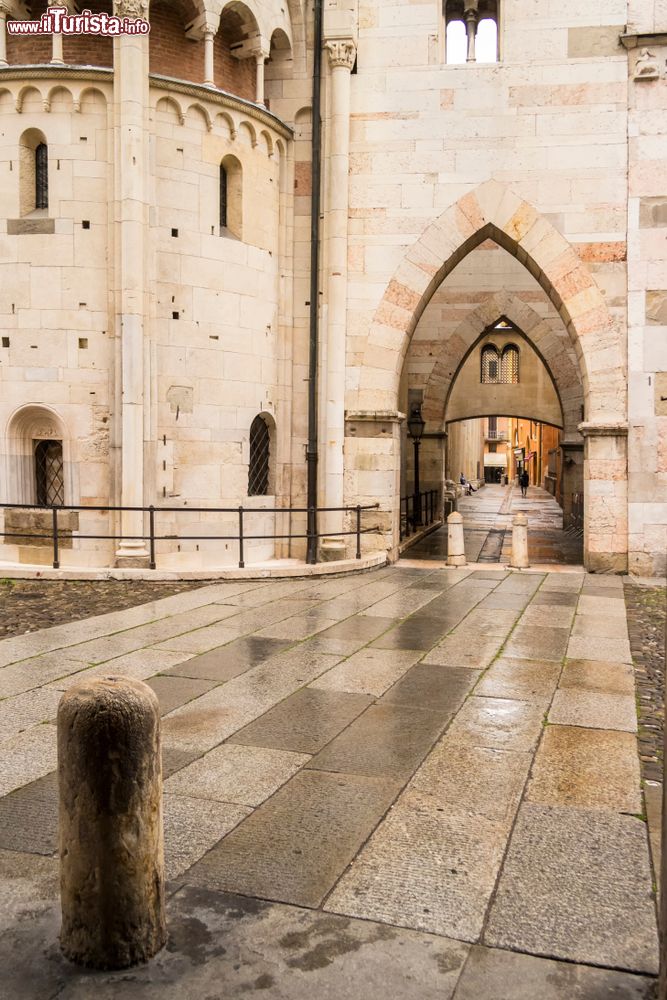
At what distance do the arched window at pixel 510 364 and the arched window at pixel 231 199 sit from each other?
1290cm

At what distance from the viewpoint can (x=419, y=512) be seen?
19969mm

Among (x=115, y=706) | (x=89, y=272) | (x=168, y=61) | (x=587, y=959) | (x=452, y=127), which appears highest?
(x=168, y=61)

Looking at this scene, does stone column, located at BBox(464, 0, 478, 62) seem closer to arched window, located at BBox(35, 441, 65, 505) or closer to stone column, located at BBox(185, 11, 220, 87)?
stone column, located at BBox(185, 11, 220, 87)

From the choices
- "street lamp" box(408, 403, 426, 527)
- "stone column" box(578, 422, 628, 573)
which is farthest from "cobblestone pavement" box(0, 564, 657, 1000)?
"street lamp" box(408, 403, 426, 527)

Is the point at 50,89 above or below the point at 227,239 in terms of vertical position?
above

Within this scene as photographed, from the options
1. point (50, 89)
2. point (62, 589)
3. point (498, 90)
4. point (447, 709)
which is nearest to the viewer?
point (447, 709)

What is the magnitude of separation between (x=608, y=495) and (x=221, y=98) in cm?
781

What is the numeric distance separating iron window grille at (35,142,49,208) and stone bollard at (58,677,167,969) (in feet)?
37.1

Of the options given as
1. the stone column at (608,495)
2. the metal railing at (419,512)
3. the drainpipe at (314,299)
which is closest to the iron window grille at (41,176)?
the drainpipe at (314,299)

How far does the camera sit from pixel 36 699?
5.59 metres

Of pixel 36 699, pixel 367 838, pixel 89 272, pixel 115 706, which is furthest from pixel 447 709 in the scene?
pixel 89 272

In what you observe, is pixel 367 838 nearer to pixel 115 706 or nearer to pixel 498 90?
pixel 115 706

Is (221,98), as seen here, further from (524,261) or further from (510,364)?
(510,364)

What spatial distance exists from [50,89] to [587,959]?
40.6ft
